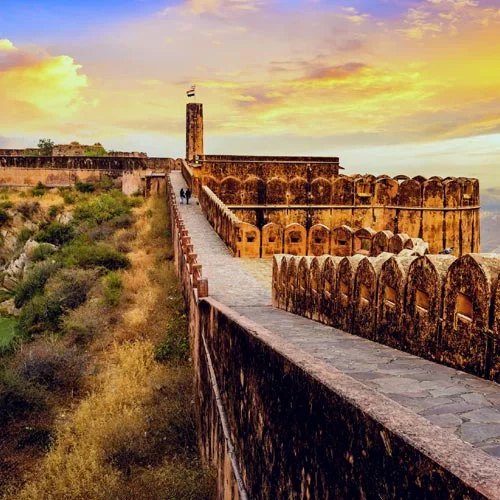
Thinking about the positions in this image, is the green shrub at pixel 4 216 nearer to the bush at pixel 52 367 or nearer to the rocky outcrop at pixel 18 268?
the rocky outcrop at pixel 18 268

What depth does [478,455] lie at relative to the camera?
1.95m

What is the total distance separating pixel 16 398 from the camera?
1091 centimetres

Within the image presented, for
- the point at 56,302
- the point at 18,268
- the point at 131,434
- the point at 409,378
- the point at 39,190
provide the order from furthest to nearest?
1. the point at 39,190
2. the point at 18,268
3. the point at 56,302
4. the point at 131,434
5. the point at 409,378

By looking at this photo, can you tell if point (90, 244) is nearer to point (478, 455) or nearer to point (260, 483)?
point (260, 483)

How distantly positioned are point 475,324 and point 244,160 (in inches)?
845

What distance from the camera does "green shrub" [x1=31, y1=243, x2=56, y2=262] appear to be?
25.0 meters

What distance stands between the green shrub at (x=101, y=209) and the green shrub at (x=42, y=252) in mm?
2806

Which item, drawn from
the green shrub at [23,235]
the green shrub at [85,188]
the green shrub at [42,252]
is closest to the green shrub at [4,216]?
the green shrub at [23,235]

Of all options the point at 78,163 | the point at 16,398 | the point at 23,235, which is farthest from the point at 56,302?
the point at 78,163

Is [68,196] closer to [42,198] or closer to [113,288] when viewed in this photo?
[42,198]

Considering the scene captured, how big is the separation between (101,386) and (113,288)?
5.95 metres

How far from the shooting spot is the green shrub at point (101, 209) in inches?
1094

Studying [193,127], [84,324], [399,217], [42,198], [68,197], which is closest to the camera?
[84,324]

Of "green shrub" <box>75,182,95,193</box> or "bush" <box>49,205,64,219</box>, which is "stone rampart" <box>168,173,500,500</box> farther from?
"green shrub" <box>75,182,95,193</box>
